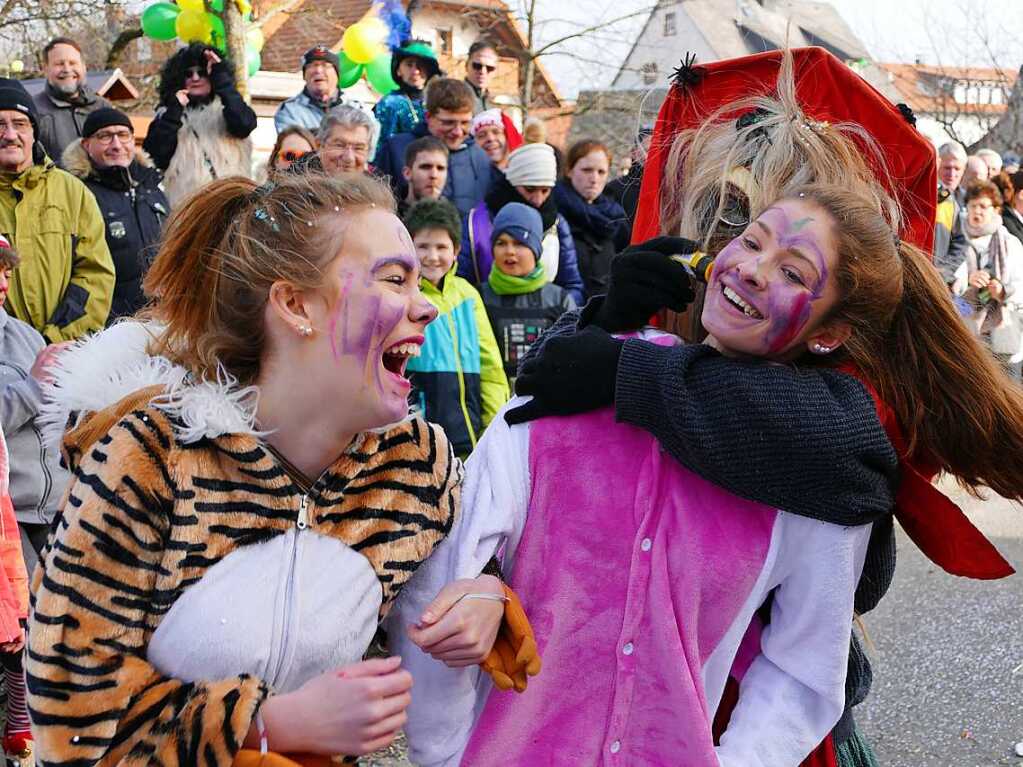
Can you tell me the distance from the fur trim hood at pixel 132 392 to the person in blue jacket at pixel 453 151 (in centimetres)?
394

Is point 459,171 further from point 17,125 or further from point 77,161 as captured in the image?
point 17,125

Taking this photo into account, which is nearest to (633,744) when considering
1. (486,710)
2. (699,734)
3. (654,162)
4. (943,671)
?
(699,734)

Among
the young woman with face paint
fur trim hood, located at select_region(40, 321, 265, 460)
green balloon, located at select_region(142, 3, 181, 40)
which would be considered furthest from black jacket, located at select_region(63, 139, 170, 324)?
the young woman with face paint

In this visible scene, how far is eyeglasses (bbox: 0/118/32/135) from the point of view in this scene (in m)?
4.52

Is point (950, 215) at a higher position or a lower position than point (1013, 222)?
higher

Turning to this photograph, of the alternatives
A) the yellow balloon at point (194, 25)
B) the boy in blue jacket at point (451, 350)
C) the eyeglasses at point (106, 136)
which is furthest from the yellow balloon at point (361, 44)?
the boy in blue jacket at point (451, 350)

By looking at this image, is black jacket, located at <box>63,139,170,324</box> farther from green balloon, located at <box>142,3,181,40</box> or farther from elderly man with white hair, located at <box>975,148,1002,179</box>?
elderly man with white hair, located at <box>975,148,1002,179</box>

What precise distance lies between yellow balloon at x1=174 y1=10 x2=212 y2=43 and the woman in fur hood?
254 cm

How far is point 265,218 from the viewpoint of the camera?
177 centimetres

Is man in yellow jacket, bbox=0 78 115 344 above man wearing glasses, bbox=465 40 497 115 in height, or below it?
below

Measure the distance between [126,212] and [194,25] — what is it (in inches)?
147

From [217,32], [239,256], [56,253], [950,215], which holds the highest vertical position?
[217,32]

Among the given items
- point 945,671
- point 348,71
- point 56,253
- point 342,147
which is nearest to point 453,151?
point 342,147

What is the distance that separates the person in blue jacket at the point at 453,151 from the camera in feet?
18.8
